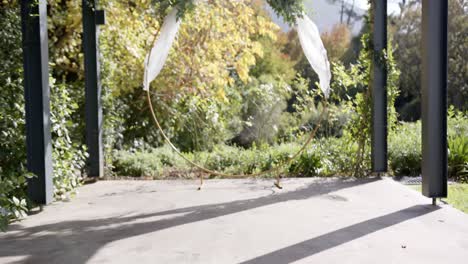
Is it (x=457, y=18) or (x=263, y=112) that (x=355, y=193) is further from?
(x=457, y=18)

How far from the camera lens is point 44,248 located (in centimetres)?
352

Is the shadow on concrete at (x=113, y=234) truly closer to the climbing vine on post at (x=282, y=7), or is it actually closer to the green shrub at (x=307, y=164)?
the climbing vine on post at (x=282, y=7)

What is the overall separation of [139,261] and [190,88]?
608 centimetres

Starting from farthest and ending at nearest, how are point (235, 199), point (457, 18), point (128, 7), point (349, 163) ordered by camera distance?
point (457, 18) → point (128, 7) → point (349, 163) → point (235, 199)

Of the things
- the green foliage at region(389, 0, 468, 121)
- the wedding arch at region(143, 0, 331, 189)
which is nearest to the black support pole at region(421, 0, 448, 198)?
the wedding arch at region(143, 0, 331, 189)

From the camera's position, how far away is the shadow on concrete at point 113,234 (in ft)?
11.0

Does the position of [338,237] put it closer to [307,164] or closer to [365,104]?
[365,104]

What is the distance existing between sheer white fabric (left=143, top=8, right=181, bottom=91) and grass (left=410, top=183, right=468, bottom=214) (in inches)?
125

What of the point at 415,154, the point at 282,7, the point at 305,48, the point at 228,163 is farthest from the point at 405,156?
the point at 282,7

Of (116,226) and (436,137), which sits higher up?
(436,137)

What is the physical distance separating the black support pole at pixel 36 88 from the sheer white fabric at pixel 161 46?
126 centimetres

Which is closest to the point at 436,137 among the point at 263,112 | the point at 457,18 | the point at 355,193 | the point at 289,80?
the point at 355,193

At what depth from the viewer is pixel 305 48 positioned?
18.0 feet

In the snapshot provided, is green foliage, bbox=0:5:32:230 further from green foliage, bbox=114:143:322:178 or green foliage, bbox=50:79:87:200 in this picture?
green foliage, bbox=114:143:322:178
